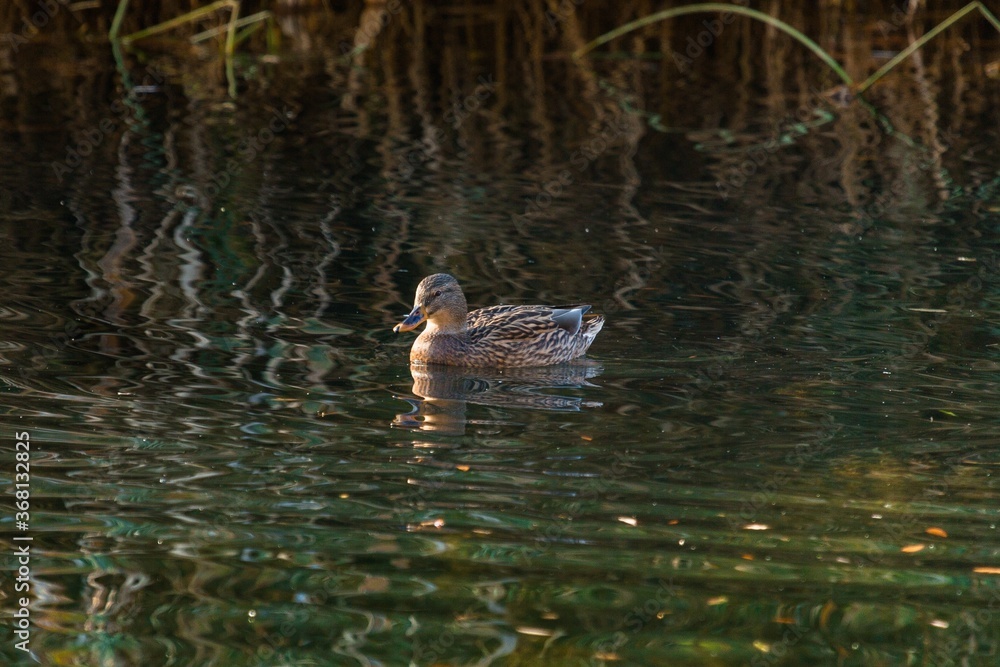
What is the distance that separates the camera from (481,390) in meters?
8.05

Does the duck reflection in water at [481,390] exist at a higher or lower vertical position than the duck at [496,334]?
lower

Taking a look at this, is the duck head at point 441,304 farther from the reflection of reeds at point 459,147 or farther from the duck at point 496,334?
the reflection of reeds at point 459,147

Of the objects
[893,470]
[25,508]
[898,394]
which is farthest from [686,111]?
[25,508]

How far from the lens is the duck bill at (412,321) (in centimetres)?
825

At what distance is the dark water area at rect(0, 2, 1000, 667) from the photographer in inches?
194

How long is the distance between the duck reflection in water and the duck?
6 cm

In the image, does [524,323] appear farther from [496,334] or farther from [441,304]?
[441,304]

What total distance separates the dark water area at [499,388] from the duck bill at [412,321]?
0.23 m

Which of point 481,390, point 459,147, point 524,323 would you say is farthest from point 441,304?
point 459,147

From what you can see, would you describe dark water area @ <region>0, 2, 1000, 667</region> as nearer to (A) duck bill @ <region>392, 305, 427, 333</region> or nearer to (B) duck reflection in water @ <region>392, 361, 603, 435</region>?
(B) duck reflection in water @ <region>392, 361, 603, 435</region>

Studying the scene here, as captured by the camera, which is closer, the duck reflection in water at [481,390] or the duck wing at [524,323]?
the duck reflection in water at [481,390]

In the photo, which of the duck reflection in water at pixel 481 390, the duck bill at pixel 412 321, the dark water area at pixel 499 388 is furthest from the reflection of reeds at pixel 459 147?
the duck reflection in water at pixel 481 390

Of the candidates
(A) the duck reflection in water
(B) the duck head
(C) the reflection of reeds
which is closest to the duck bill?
(B) the duck head

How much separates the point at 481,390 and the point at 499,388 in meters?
0.10
